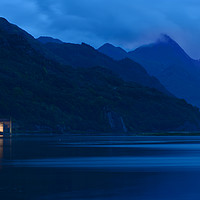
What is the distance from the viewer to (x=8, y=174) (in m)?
49.9

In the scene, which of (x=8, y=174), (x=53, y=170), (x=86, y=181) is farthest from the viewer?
(x=53, y=170)

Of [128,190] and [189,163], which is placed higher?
[189,163]

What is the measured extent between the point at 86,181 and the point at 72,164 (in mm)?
17246

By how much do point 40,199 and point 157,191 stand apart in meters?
9.52

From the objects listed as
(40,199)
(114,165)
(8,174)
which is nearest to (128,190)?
(40,199)

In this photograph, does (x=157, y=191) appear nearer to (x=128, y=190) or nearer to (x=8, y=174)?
(x=128, y=190)

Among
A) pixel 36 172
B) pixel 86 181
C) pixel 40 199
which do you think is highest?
pixel 36 172

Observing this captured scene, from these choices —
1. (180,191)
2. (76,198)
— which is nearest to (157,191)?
(180,191)

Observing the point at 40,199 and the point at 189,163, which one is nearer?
the point at 40,199

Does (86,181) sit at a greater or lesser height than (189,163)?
lesser

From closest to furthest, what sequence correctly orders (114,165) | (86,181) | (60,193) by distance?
(60,193), (86,181), (114,165)

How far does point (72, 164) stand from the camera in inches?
2450

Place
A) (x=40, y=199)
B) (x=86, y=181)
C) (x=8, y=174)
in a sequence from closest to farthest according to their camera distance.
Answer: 1. (x=40, y=199)
2. (x=86, y=181)
3. (x=8, y=174)

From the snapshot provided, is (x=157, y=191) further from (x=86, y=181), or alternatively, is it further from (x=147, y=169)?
(x=147, y=169)
